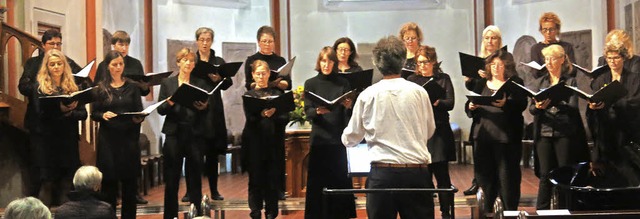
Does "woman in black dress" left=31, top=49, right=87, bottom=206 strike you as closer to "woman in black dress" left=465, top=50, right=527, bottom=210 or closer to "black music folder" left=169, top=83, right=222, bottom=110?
"black music folder" left=169, top=83, right=222, bottom=110

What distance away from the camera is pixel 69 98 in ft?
18.6

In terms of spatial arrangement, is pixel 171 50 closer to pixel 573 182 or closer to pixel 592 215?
pixel 573 182

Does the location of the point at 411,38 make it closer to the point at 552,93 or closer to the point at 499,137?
the point at 499,137

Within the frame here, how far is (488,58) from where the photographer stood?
19.3 ft

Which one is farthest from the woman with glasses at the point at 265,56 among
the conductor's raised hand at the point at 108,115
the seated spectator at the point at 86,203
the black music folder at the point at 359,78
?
the seated spectator at the point at 86,203

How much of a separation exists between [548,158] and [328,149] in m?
1.53

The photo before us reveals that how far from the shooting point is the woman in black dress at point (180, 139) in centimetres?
583

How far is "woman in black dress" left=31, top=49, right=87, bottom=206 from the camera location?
5.86m

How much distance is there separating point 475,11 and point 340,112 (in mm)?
6686

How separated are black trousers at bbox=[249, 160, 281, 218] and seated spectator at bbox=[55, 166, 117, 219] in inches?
68.5

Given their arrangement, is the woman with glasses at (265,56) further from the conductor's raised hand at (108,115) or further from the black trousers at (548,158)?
the black trousers at (548,158)

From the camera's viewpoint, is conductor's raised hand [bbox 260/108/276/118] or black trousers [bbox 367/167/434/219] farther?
conductor's raised hand [bbox 260/108/276/118]

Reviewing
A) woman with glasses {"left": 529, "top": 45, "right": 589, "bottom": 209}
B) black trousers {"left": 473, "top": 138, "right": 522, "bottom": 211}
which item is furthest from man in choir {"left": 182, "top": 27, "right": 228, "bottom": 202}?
woman with glasses {"left": 529, "top": 45, "right": 589, "bottom": 209}

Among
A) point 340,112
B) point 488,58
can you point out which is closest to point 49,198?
point 340,112
